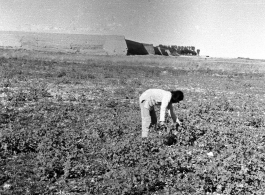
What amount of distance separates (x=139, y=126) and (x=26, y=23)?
76278 millimetres

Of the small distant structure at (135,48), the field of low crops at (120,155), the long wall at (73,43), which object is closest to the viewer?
the field of low crops at (120,155)

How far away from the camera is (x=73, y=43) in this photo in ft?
169

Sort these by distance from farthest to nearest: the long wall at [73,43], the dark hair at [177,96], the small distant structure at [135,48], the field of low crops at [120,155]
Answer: the small distant structure at [135,48] → the long wall at [73,43] → the dark hair at [177,96] → the field of low crops at [120,155]

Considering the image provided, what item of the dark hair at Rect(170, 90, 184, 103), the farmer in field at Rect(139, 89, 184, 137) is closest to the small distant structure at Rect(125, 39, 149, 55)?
the farmer in field at Rect(139, 89, 184, 137)

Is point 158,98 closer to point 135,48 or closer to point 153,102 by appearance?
point 153,102

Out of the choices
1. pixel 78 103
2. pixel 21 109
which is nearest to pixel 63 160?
pixel 21 109

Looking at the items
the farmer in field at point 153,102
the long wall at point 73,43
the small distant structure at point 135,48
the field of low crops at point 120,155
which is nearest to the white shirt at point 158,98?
the farmer in field at point 153,102

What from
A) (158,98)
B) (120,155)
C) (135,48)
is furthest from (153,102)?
(135,48)

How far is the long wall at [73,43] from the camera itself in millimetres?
50531

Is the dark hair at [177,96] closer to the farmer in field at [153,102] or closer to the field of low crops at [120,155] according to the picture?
the farmer in field at [153,102]

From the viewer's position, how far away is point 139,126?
884cm

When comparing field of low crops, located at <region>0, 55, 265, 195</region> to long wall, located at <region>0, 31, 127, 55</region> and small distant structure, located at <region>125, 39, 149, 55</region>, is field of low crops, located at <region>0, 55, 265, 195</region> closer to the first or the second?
long wall, located at <region>0, 31, 127, 55</region>

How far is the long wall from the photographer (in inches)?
1989

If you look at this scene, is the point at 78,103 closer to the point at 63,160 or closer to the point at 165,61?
the point at 63,160
